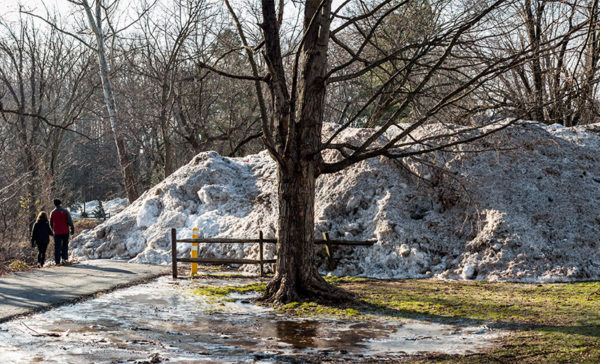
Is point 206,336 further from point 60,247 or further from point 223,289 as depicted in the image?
point 60,247

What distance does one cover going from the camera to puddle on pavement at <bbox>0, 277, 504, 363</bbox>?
6.30 meters

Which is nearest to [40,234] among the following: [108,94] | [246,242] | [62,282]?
[62,282]

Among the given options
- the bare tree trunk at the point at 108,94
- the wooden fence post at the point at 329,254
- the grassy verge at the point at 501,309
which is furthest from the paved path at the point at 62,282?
the bare tree trunk at the point at 108,94

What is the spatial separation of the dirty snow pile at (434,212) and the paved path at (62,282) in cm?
172

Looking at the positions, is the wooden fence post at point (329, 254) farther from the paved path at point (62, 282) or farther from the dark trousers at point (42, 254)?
the dark trousers at point (42, 254)

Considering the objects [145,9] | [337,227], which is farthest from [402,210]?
[145,9]

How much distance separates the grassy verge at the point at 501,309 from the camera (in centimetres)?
623

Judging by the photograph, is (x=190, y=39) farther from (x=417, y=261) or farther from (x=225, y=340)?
(x=225, y=340)

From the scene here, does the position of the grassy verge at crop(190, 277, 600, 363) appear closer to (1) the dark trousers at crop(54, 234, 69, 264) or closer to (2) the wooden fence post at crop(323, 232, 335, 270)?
(2) the wooden fence post at crop(323, 232, 335, 270)

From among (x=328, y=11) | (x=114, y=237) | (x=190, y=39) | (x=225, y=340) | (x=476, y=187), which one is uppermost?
(x=190, y=39)

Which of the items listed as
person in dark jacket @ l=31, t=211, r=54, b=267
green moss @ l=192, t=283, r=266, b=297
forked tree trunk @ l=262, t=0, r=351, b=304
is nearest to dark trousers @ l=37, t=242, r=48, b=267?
person in dark jacket @ l=31, t=211, r=54, b=267

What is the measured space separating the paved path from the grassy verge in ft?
7.17

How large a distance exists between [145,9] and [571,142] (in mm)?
19847

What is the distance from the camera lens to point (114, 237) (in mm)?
17125
